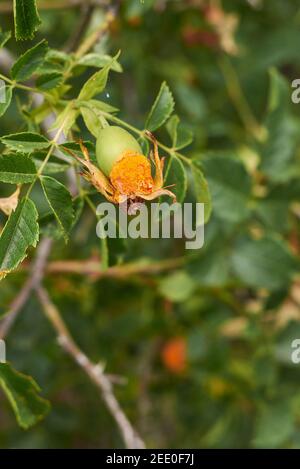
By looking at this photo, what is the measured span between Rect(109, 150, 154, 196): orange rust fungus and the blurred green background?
596mm

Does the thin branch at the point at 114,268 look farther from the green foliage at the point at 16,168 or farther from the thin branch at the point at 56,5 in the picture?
the green foliage at the point at 16,168

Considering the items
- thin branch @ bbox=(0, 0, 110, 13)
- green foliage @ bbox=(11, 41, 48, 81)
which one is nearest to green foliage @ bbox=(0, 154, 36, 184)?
green foliage @ bbox=(11, 41, 48, 81)

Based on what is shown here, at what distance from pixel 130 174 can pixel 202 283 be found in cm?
80

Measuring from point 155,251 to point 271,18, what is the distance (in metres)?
0.84

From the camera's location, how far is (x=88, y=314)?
1.97 meters

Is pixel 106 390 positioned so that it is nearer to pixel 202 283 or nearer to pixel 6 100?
pixel 202 283

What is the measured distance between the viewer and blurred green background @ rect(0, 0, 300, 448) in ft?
5.37

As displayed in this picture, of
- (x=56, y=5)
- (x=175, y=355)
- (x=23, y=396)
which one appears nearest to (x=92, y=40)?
(x=23, y=396)

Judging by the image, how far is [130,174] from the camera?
835 millimetres

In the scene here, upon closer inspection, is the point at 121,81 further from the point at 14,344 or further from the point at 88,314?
the point at 14,344

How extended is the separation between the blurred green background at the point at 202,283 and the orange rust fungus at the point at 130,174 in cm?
60

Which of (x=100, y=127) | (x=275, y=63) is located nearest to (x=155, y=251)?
(x=275, y=63)

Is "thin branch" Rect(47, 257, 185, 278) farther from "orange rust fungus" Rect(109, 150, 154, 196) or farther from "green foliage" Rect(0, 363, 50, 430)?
"orange rust fungus" Rect(109, 150, 154, 196)

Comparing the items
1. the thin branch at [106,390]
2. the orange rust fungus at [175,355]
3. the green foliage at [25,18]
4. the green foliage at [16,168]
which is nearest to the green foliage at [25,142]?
the green foliage at [16,168]
